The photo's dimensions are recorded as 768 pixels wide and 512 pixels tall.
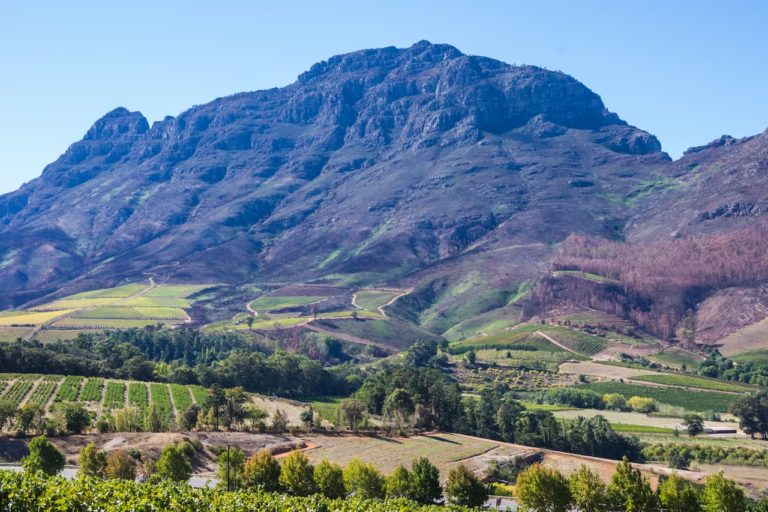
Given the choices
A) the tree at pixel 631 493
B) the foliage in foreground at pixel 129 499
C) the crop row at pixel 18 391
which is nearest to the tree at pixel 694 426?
the tree at pixel 631 493

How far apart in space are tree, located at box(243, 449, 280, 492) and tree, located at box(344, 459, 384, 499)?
686 centimetres

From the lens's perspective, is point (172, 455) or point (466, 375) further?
point (466, 375)

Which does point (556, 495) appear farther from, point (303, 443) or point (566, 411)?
point (566, 411)

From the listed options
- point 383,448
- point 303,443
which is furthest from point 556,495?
point 303,443

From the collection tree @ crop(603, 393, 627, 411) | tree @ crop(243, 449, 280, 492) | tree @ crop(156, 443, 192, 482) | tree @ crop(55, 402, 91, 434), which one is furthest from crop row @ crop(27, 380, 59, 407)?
tree @ crop(603, 393, 627, 411)

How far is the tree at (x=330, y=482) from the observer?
6856 centimetres

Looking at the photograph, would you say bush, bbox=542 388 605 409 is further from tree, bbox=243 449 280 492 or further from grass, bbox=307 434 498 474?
tree, bbox=243 449 280 492

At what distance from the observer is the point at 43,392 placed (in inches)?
4798

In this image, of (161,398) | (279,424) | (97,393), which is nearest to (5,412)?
(97,393)

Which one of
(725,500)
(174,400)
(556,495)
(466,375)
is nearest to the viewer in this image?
(725,500)

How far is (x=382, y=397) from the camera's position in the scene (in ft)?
437

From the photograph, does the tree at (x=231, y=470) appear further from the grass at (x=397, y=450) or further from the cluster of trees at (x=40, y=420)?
the cluster of trees at (x=40, y=420)

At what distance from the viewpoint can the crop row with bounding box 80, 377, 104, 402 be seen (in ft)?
400

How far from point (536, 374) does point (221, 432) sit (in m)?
107
